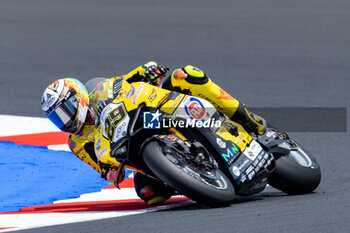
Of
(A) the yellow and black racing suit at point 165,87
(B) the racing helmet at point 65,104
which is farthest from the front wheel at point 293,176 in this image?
(B) the racing helmet at point 65,104

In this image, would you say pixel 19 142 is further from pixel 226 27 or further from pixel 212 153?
pixel 226 27

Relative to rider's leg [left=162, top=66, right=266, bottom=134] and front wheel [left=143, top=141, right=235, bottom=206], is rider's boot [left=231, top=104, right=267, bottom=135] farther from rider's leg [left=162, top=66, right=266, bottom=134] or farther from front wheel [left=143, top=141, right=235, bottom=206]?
front wheel [left=143, top=141, right=235, bottom=206]

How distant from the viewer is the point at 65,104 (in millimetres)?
→ 7445

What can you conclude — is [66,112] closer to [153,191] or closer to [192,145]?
[153,191]

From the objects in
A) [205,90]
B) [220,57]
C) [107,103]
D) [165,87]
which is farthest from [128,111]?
[220,57]

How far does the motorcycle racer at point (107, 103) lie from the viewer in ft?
24.4

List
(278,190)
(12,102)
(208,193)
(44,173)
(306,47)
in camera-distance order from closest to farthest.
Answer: (208,193)
(278,190)
(44,173)
(12,102)
(306,47)

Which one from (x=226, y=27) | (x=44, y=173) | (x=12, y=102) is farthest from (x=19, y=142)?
(x=226, y=27)

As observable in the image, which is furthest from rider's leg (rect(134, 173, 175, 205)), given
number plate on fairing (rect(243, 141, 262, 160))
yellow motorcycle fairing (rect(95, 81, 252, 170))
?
number plate on fairing (rect(243, 141, 262, 160))

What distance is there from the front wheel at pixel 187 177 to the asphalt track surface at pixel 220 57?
0.14 m

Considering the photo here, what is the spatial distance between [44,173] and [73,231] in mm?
3142

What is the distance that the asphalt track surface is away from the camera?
6.41 m

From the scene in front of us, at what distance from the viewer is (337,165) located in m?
9.41

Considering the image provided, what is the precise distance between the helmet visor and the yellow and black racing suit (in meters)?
0.25
